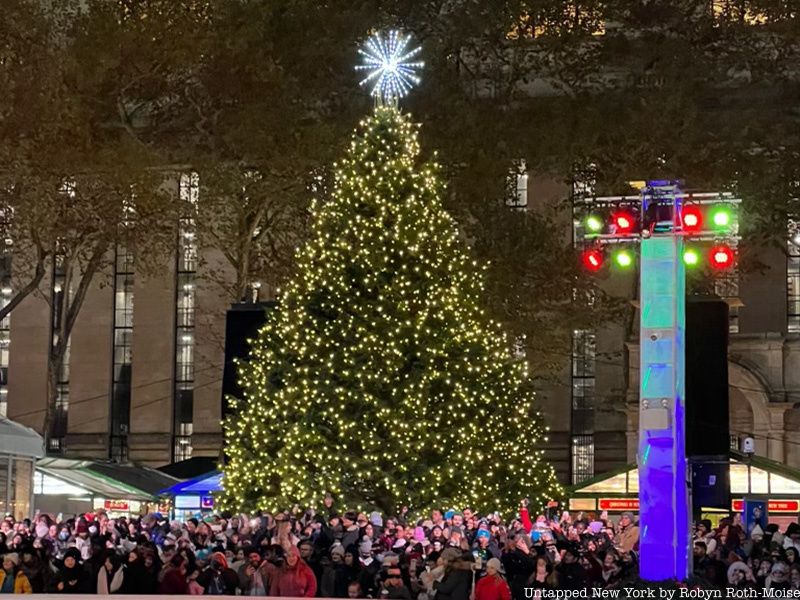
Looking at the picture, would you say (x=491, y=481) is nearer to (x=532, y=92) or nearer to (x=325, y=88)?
(x=325, y=88)

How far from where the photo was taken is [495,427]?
97.6 ft

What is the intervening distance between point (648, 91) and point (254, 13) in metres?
10.2

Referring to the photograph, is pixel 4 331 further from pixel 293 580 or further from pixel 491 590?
pixel 491 590

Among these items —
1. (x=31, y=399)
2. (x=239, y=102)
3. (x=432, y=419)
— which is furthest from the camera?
(x=31, y=399)

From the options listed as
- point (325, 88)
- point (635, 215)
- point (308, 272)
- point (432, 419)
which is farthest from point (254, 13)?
point (635, 215)

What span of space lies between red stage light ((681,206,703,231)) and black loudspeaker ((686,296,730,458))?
3.23 m

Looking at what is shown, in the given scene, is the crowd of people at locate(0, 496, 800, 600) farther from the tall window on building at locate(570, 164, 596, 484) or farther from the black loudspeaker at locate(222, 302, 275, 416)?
the tall window on building at locate(570, 164, 596, 484)

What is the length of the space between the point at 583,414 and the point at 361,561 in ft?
128

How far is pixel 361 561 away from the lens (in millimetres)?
21516

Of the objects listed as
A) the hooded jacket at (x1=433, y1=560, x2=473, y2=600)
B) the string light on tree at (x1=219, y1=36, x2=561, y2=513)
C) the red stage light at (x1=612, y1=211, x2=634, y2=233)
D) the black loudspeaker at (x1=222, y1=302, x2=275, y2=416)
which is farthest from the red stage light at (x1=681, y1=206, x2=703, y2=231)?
the black loudspeaker at (x1=222, y1=302, x2=275, y2=416)

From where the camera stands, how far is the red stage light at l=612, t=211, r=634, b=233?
60.8 feet

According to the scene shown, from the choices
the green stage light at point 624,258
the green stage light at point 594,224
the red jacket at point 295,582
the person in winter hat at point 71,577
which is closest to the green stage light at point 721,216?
the green stage light at point 624,258

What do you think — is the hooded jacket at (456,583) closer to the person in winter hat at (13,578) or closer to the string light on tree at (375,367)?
the person in winter hat at (13,578)

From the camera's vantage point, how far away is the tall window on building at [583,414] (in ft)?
193
